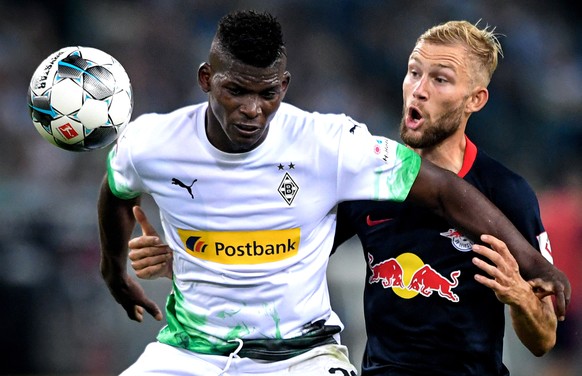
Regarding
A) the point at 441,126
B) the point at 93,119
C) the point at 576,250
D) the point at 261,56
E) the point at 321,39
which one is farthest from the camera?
the point at 321,39

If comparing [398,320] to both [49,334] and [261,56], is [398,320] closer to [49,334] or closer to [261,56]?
[261,56]

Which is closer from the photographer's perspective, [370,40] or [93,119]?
[93,119]

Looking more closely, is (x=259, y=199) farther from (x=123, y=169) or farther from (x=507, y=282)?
(x=507, y=282)

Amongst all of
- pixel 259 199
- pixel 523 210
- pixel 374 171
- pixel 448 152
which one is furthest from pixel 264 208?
pixel 523 210

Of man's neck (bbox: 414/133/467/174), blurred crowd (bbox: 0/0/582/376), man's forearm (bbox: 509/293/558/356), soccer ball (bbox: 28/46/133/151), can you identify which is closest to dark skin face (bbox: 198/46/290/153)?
soccer ball (bbox: 28/46/133/151)

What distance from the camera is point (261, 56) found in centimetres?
389

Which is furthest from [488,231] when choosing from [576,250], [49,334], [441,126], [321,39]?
[321,39]

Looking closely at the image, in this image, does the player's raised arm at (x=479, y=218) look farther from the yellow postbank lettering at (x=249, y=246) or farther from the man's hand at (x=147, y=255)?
the man's hand at (x=147, y=255)

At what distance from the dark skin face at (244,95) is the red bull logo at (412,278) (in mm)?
842

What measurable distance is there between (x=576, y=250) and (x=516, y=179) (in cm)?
432

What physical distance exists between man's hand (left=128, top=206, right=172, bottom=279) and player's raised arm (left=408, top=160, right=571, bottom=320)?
1.12 m

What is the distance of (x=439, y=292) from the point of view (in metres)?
4.29

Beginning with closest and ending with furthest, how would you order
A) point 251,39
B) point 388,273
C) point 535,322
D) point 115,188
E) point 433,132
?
1. point 251,39
2. point 535,322
3. point 115,188
4. point 388,273
5. point 433,132

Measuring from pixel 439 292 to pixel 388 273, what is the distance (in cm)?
23
